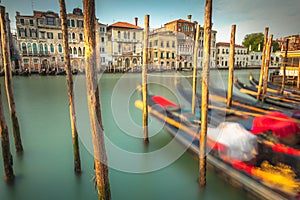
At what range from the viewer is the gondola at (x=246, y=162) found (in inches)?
91.3

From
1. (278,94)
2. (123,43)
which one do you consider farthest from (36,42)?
(278,94)

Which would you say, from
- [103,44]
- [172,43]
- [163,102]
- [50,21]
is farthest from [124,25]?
[163,102]

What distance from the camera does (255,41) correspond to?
36062 millimetres

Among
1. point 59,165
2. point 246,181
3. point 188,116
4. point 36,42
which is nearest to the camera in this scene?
point 246,181

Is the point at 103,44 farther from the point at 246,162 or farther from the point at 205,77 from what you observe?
the point at 246,162

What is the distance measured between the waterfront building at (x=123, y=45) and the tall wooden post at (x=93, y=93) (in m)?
19.8

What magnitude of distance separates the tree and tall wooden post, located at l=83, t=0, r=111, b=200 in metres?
38.4

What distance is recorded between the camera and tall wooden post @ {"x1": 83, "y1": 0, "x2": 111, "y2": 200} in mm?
1805

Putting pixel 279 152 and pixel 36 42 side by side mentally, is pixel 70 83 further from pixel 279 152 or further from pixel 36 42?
pixel 36 42

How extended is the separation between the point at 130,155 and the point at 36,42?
749 inches

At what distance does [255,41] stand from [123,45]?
27073 mm

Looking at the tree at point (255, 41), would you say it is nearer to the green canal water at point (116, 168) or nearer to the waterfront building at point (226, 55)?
the waterfront building at point (226, 55)

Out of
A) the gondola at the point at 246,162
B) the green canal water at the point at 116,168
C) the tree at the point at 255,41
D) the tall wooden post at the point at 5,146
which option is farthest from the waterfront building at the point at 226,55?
the tall wooden post at the point at 5,146

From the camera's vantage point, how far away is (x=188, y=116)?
15.8ft
